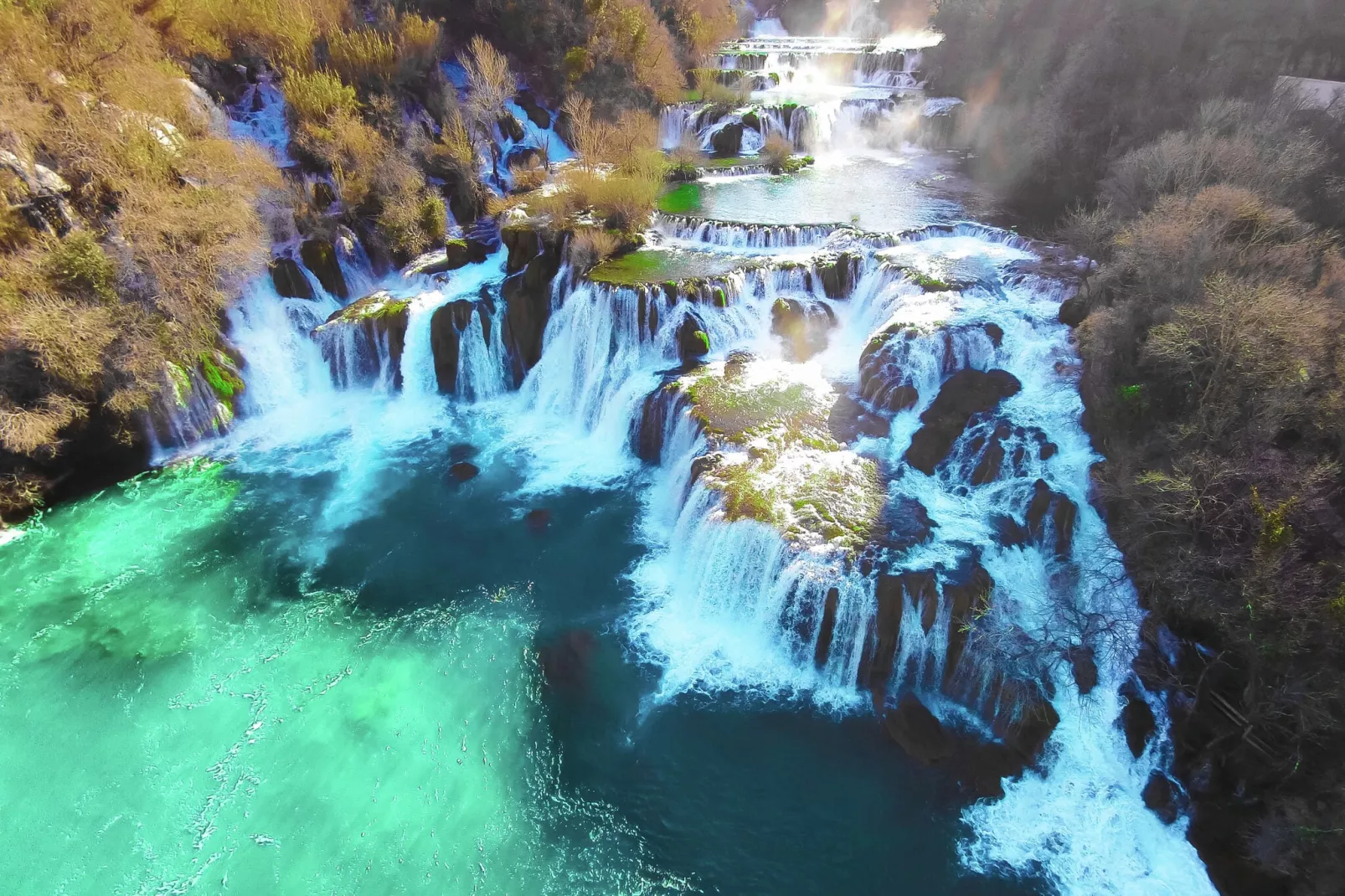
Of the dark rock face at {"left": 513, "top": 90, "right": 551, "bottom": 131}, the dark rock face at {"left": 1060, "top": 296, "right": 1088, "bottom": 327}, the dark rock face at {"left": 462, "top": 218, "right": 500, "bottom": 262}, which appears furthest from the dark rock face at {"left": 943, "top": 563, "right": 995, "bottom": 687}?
the dark rock face at {"left": 513, "top": 90, "right": 551, "bottom": 131}

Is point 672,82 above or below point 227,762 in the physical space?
above

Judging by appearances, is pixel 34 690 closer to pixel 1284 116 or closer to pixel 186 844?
pixel 186 844

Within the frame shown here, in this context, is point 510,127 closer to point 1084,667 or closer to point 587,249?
point 587,249

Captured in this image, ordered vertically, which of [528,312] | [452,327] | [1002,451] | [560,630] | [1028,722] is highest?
[528,312]

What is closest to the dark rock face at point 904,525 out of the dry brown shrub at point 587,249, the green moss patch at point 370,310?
the dry brown shrub at point 587,249

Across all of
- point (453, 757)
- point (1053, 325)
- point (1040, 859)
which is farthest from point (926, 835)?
point (1053, 325)

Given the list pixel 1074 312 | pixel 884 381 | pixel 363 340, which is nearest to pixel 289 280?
pixel 363 340
